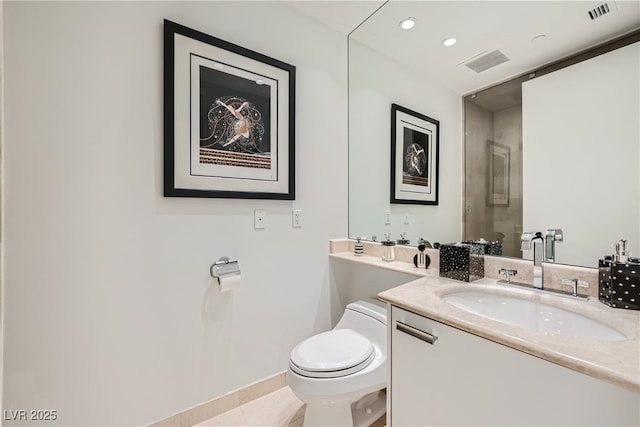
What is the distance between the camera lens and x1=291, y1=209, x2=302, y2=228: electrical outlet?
1812 mm

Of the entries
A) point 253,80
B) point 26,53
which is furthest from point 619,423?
point 26,53

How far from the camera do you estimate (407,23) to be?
180 cm

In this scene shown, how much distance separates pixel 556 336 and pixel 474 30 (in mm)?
1555

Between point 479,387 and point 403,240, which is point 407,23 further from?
point 479,387

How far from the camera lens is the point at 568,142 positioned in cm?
115

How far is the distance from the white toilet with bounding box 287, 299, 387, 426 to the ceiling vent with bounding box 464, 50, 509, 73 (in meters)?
1.41

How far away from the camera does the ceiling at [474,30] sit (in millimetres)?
1122

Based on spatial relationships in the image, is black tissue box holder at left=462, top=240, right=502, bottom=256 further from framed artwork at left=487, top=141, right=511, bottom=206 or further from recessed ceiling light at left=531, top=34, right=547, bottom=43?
recessed ceiling light at left=531, top=34, right=547, bottom=43

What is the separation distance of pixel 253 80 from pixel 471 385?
1.70 metres

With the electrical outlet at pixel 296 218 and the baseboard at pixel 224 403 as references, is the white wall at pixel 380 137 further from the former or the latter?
the baseboard at pixel 224 403

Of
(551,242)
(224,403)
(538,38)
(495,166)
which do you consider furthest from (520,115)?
(224,403)

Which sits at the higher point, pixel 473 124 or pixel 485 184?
pixel 473 124

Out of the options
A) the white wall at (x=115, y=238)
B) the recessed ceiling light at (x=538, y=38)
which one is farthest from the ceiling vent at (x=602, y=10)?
the white wall at (x=115, y=238)

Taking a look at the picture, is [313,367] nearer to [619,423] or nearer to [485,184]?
[619,423]
